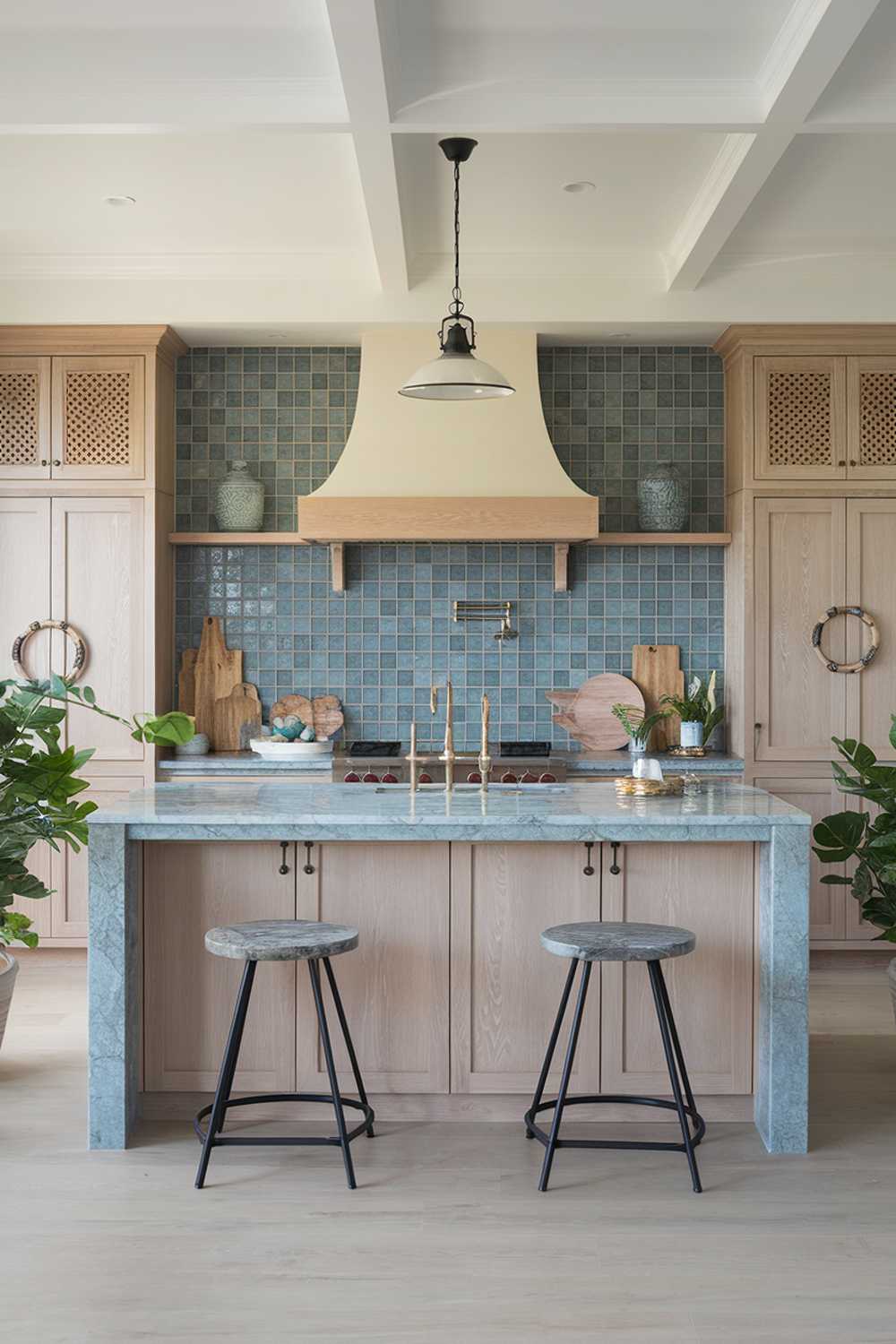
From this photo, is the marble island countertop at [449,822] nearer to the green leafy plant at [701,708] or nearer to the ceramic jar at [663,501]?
the green leafy plant at [701,708]

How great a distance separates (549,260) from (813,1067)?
3.28 m

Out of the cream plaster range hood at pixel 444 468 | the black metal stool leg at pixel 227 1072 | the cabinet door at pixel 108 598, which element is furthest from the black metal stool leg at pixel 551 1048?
the cabinet door at pixel 108 598

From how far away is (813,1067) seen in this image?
3.99 m

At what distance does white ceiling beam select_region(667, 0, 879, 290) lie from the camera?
3031 millimetres

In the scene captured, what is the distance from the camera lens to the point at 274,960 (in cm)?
292

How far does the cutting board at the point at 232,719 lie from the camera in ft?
19.1

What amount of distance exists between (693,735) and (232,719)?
204 cm

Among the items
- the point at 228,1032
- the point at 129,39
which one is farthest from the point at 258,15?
the point at 228,1032

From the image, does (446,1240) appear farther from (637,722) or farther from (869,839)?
(637,722)

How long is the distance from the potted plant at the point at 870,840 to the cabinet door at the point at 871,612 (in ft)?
3.35

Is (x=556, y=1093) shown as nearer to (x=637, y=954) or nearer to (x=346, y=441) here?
(x=637, y=954)

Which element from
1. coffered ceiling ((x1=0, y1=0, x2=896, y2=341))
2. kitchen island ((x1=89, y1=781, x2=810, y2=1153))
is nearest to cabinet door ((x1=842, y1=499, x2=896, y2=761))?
coffered ceiling ((x1=0, y1=0, x2=896, y2=341))

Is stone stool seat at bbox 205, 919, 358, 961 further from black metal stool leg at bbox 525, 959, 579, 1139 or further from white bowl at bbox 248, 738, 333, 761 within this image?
white bowl at bbox 248, 738, 333, 761

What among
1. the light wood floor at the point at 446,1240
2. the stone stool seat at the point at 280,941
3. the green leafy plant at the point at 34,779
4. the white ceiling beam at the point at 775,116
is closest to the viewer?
the light wood floor at the point at 446,1240
